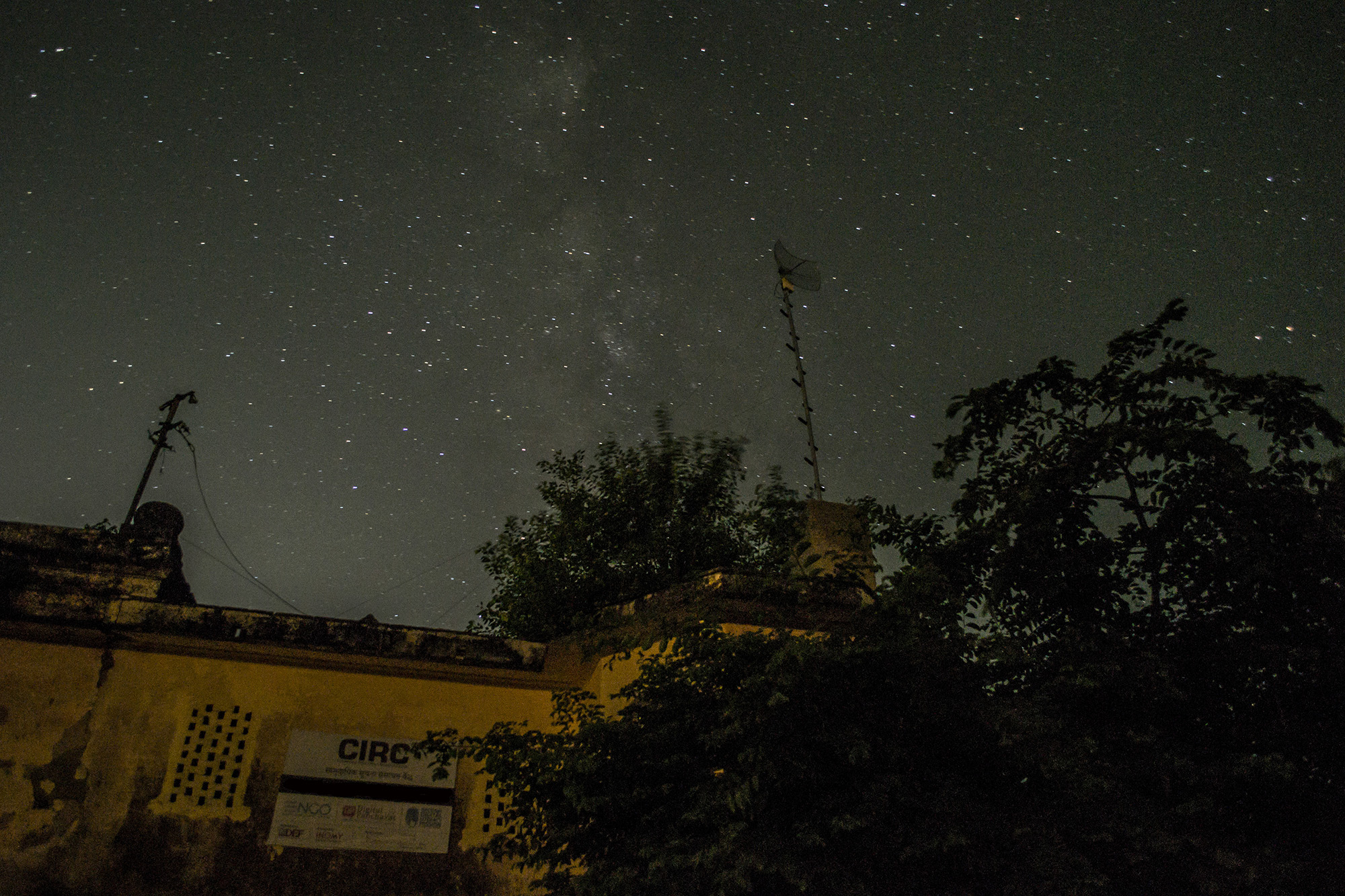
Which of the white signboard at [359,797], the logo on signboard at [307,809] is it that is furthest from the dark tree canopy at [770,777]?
the logo on signboard at [307,809]

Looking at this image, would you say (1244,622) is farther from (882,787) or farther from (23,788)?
(23,788)

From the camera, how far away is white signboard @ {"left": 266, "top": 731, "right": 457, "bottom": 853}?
7543mm

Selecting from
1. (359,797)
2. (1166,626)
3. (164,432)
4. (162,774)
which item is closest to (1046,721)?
(1166,626)

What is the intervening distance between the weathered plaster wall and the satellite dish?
7.40m

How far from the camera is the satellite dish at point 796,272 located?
12492mm

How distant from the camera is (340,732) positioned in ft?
25.8

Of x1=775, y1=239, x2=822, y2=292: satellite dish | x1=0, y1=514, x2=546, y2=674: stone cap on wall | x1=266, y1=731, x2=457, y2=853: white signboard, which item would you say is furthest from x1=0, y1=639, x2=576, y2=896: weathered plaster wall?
x1=775, y1=239, x2=822, y2=292: satellite dish

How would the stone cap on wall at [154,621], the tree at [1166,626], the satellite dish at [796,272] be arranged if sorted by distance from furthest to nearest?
the satellite dish at [796,272]
the stone cap on wall at [154,621]
the tree at [1166,626]

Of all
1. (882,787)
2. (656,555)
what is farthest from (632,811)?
(656,555)

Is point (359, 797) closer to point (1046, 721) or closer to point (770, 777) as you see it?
point (770, 777)

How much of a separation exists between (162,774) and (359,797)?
1.60 m

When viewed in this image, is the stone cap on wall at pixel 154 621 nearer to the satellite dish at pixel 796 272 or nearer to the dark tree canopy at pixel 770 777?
the dark tree canopy at pixel 770 777

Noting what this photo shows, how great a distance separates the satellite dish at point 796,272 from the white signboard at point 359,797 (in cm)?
791

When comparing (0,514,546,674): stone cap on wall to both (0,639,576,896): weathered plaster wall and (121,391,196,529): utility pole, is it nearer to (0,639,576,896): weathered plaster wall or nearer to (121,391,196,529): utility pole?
(0,639,576,896): weathered plaster wall
